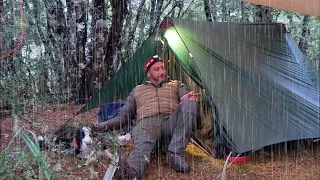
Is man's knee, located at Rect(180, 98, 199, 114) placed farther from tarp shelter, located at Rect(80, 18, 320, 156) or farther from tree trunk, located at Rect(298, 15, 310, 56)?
tree trunk, located at Rect(298, 15, 310, 56)

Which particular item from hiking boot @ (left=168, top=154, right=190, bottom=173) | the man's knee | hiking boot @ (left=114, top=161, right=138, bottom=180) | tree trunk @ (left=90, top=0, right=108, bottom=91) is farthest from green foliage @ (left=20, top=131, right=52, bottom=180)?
tree trunk @ (left=90, top=0, right=108, bottom=91)

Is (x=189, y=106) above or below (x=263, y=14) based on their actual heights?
below

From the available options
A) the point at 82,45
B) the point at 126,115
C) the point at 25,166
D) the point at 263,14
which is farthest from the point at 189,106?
the point at 263,14

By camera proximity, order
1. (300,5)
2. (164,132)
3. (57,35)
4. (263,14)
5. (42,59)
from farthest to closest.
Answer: (263,14), (42,59), (57,35), (164,132), (300,5)

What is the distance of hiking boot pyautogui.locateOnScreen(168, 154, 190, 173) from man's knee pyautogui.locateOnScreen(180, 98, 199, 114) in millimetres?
308

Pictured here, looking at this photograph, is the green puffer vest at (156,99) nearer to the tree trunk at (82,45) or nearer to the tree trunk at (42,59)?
the tree trunk at (82,45)

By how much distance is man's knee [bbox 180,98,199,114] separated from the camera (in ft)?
8.44

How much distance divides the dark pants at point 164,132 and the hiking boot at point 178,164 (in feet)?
0.13

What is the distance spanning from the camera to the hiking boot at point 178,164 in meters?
2.38

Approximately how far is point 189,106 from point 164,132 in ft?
0.86

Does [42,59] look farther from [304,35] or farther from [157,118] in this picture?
[304,35]

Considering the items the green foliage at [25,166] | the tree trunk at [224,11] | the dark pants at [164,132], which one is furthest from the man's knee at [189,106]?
the tree trunk at [224,11]

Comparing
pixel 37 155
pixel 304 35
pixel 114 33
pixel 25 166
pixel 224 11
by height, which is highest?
pixel 224 11

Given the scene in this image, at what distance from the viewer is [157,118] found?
2.75 m
